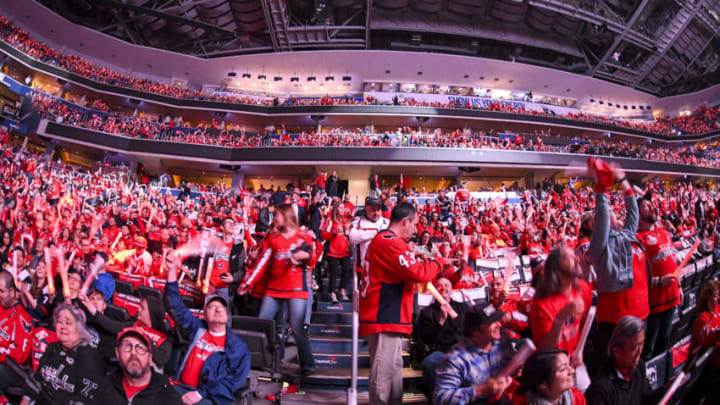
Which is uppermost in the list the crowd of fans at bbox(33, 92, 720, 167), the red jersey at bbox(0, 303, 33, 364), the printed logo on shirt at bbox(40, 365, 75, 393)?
the crowd of fans at bbox(33, 92, 720, 167)

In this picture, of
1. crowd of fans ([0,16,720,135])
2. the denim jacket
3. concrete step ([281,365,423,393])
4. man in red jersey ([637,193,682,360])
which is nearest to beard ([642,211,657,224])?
man in red jersey ([637,193,682,360])

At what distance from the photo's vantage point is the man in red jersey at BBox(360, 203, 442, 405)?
2518 mm

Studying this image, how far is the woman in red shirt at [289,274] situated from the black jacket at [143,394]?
1158 mm

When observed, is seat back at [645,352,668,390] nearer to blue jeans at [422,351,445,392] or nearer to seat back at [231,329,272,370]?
blue jeans at [422,351,445,392]

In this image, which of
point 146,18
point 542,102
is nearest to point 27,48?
point 146,18

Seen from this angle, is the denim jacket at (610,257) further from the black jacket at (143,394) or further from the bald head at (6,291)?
the bald head at (6,291)

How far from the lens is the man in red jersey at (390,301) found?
99.1 inches

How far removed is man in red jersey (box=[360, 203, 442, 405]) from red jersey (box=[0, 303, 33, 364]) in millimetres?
3137

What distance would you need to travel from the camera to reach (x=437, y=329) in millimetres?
4070

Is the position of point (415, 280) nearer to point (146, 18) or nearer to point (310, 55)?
point (310, 55)

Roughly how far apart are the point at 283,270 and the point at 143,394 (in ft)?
4.73

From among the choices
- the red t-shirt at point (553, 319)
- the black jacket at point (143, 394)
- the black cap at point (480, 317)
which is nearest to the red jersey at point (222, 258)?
the black jacket at point (143, 394)

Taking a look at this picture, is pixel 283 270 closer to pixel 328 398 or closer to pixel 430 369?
pixel 328 398

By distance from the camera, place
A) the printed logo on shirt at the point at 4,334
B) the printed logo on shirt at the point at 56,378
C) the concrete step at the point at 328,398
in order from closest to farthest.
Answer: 1. the printed logo on shirt at the point at 56,378
2. the printed logo on shirt at the point at 4,334
3. the concrete step at the point at 328,398
